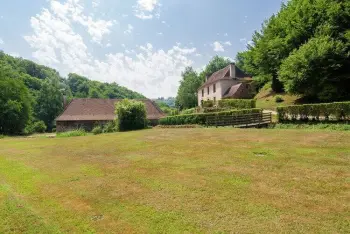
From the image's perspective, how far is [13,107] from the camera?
160 ft

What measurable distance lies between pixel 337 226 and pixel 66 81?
13970cm

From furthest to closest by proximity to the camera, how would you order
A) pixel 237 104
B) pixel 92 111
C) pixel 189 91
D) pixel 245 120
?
pixel 189 91 → pixel 92 111 → pixel 237 104 → pixel 245 120

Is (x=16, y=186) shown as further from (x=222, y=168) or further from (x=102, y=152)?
(x=222, y=168)

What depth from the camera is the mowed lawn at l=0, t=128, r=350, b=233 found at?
5.67m

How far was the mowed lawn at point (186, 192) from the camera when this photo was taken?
5668 mm

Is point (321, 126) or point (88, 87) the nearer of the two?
point (321, 126)

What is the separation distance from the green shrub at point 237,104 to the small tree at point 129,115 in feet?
51.7

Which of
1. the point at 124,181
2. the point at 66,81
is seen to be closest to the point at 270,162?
the point at 124,181

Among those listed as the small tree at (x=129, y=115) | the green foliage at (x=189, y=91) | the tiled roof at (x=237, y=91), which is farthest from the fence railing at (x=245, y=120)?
the green foliage at (x=189, y=91)

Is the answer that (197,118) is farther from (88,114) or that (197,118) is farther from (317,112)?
(88,114)

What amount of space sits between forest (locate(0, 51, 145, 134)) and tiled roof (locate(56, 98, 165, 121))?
39.5 feet

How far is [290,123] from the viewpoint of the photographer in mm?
24203

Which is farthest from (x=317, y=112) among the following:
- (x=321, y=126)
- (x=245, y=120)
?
(x=245, y=120)

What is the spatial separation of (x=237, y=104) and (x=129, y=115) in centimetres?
1778
